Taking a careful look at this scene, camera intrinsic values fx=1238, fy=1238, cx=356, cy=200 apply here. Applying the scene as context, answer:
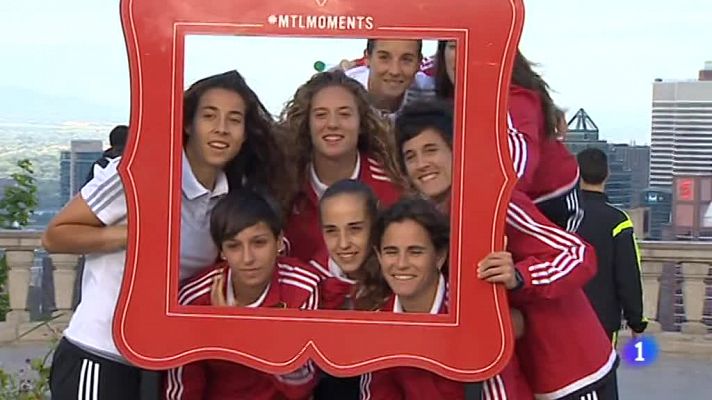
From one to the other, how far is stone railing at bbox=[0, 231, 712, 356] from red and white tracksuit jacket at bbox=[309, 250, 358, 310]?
165 inches

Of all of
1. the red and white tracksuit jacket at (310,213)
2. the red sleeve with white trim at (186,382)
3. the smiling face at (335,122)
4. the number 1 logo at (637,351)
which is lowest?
the number 1 logo at (637,351)

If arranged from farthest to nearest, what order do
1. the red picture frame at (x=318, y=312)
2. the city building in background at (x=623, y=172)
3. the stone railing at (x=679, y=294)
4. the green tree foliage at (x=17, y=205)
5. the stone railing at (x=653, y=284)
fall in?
the stone railing at (x=679, y=294) < the stone railing at (x=653, y=284) < the green tree foliage at (x=17, y=205) < the city building in background at (x=623, y=172) < the red picture frame at (x=318, y=312)

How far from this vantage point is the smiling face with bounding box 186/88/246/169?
2600 millimetres

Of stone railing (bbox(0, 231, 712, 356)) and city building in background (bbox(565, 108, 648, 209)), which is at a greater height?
city building in background (bbox(565, 108, 648, 209))

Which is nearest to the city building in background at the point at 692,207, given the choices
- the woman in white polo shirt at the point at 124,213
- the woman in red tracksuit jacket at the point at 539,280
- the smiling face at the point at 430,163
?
the woman in red tracksuit jacket at the point at 539,280

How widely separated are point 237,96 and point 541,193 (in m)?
0.80

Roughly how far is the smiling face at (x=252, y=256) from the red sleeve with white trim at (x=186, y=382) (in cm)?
26

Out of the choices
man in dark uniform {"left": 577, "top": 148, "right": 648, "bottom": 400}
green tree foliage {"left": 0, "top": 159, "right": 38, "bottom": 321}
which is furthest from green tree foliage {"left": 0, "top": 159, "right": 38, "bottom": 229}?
man in dark uniform {"left": 577, "top": 148, "right": 648, "bottom": 400}

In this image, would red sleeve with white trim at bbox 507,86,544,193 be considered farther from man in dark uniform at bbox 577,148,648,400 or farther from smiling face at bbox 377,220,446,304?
man in dark uniform at bbox 577,148,648,400

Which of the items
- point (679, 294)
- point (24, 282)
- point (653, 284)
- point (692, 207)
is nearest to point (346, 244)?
point (692, 207)

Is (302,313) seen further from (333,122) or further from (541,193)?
(541,193)

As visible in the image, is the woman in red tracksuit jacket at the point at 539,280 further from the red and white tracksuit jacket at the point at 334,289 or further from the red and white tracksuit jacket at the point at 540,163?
the red and white tracksuit jacket at the point at 334,289

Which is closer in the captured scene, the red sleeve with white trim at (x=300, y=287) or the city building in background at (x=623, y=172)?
the red sleeve with white trim at (x=300, y=287)

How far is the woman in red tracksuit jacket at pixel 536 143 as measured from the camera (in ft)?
8.50
